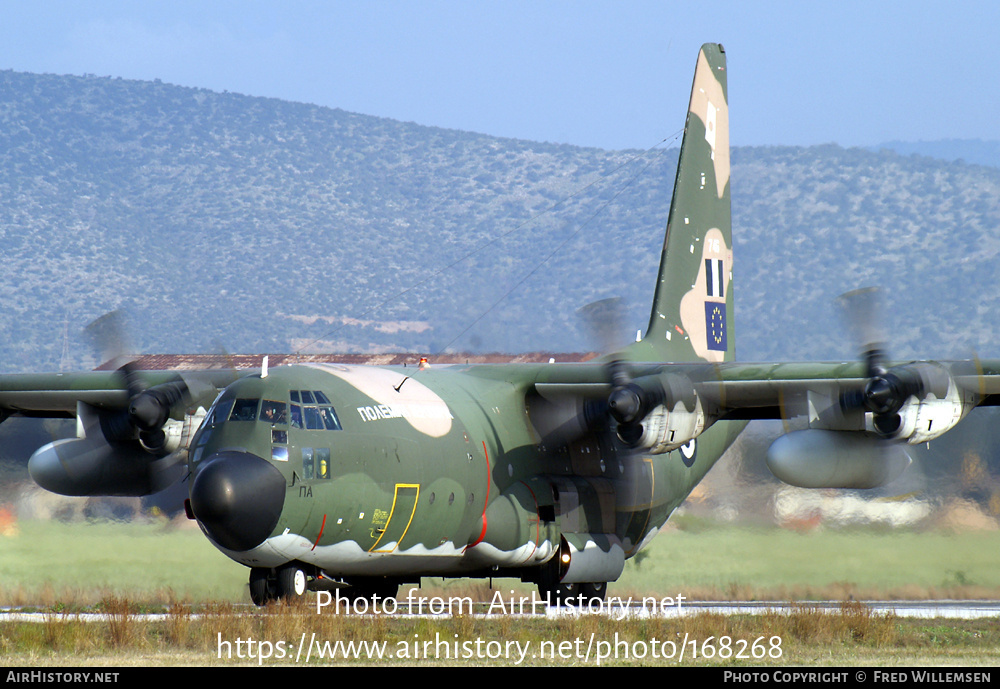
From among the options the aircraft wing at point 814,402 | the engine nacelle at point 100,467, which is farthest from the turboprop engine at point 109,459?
the aircraft wing at point 814,402

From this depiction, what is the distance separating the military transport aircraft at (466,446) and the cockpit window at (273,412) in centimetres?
2

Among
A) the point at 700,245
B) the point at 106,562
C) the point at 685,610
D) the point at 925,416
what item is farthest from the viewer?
the point at 700,245

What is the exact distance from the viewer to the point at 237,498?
12602mm

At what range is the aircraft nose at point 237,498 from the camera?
12.6 m

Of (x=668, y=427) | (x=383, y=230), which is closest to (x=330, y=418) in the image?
(x=668, y=427)

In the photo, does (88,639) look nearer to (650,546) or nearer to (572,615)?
(572,615)

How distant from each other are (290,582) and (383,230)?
112 meters

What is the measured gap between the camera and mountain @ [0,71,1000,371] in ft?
321

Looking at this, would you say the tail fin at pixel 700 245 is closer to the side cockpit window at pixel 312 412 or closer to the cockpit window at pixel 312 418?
the side cockpit window at pixel 312 412

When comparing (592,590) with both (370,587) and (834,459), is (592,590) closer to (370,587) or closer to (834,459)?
(370,587)

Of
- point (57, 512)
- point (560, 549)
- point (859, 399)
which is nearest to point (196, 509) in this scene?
point (560, 549)

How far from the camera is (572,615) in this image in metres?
17.4

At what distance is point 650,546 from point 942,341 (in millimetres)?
79906

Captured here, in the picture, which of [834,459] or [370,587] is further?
[370,587]
